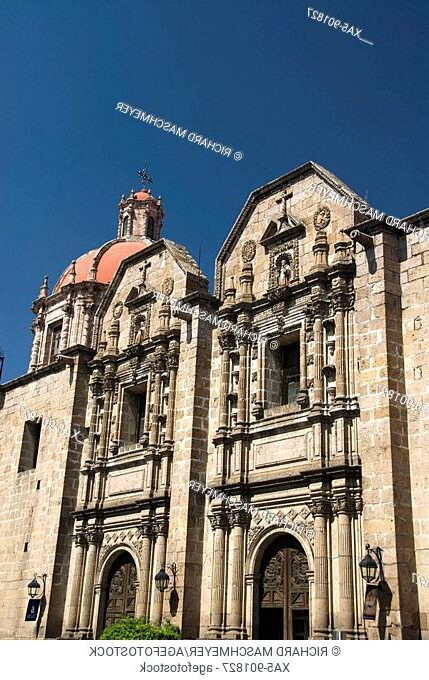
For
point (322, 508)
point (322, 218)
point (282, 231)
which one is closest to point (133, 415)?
point (282, 231)

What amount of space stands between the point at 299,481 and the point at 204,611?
13.0 feet

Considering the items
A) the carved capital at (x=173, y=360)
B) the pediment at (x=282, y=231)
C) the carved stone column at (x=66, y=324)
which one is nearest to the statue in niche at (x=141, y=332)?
the carved capital at (x=173, y=360)

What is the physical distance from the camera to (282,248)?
18984mm

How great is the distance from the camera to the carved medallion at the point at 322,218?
1776cm

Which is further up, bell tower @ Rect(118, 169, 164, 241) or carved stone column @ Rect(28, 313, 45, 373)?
bell tower @ Rect(118, 169, 164, 241)

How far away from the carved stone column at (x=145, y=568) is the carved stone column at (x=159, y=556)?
8.8 inches

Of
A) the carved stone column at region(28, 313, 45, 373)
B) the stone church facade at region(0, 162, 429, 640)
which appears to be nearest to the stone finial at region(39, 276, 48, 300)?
the carved stone column at region(28, 313, 45, 373)

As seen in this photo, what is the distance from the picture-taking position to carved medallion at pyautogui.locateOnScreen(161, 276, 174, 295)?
22219 millimetres

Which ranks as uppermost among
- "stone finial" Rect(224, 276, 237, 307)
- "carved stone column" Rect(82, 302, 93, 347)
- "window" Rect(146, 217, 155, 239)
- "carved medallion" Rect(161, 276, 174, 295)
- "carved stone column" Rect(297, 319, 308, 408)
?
"window" Rect(146, 217, 155, 239)

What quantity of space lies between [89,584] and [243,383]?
7.70 metres

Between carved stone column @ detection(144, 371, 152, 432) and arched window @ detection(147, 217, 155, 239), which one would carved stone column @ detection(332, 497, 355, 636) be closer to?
carved stone column @ detection(144, 371, 152, 432)

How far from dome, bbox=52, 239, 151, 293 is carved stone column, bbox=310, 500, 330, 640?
92.3 ft

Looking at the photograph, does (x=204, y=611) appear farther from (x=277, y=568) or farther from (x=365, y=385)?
(x=365, y=385)

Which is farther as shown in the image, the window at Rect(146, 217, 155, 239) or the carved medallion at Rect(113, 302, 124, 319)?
the window at Rect(146, 217, 155, 239)
